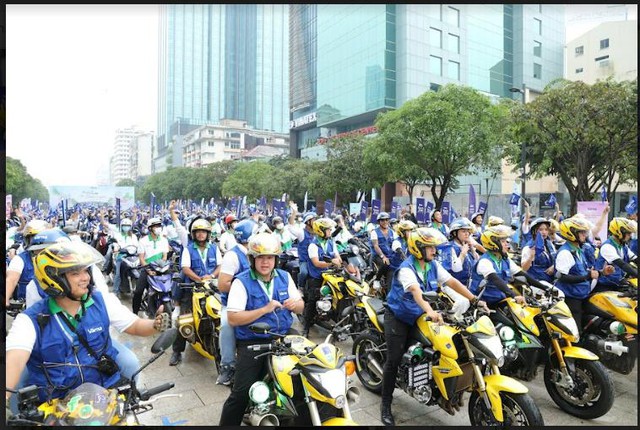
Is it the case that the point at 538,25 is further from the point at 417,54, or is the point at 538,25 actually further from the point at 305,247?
the point at 305,247

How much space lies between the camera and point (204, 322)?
574 centimetres

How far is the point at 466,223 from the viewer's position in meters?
6.55

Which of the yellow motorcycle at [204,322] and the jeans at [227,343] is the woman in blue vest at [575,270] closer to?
the jeans at [227,343]

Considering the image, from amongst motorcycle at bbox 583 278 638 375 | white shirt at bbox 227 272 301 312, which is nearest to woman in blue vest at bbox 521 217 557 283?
motorcycle at bbox 583 278 638 375

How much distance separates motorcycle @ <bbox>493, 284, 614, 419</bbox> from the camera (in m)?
4.38

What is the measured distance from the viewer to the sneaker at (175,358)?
6105 millimetres

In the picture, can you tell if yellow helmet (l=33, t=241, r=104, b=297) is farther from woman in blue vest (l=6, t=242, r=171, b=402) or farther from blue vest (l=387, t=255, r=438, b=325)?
blue vest (l=387, t=255, r=438, b=325)

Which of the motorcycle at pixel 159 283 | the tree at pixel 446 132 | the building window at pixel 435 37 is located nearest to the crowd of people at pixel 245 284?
the motorcycle at pixel 159 283

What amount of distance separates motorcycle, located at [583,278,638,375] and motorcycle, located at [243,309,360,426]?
11.1 ft

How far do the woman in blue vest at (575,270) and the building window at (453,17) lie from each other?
2143 inches

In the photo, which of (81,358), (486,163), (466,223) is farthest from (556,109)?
(81,358)

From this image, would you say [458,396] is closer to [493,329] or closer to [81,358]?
[493,329]

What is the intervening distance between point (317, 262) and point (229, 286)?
2.33m

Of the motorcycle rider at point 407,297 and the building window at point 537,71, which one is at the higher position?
the building window at point 537,71
